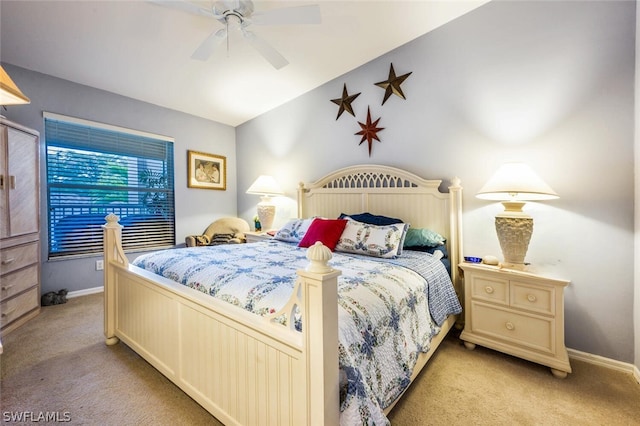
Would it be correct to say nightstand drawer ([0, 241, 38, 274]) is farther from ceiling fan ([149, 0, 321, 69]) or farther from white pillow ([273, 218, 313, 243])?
ceiling fan ([149, 0, 321, 69])

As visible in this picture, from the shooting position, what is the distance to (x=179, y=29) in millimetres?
Answer: 2533

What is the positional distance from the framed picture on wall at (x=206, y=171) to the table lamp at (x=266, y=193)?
0.97 meters

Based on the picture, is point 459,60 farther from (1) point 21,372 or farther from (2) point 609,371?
(1) point 21,372

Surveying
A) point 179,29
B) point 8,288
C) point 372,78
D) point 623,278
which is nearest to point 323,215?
point 372,78

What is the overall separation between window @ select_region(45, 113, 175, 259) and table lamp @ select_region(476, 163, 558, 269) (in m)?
4.00

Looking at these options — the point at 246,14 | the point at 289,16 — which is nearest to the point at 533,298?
the point at 289,16

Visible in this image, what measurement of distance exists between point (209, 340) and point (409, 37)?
124 inches

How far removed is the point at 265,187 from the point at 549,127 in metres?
3.08

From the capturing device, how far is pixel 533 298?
1938mm

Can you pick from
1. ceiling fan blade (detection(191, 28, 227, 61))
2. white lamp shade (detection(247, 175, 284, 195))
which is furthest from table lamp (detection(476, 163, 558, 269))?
white lamp shade (detection(247, 175, 284, 195))

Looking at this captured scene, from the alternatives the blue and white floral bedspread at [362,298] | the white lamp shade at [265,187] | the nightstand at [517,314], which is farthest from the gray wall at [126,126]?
the nightstand at [517,314]

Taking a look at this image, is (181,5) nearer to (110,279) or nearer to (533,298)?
(110,279)

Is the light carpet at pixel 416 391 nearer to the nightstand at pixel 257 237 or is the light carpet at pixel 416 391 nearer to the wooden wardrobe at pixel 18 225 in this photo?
the wooden wardrobe at pixel 18 225

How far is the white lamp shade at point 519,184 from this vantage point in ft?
6.30
